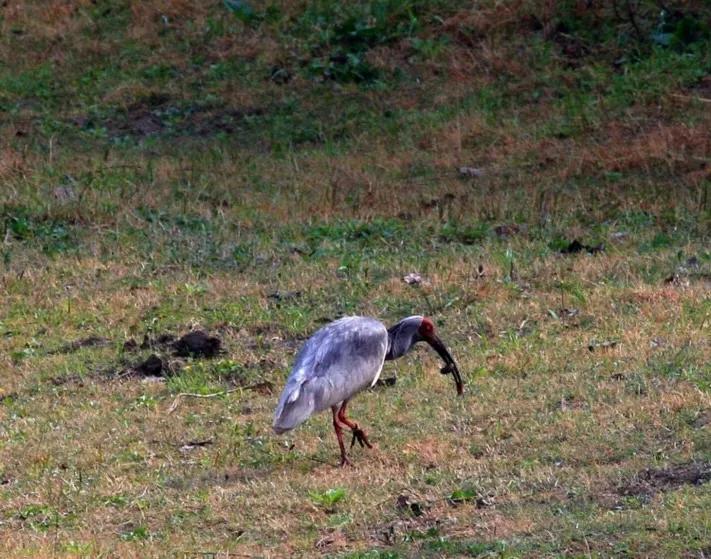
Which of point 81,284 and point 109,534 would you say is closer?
point 109,534

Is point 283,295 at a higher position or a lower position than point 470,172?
higher

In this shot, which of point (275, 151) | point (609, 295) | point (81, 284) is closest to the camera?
point (609, 295)

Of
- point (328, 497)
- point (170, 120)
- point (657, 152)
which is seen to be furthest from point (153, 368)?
point (170, 120)

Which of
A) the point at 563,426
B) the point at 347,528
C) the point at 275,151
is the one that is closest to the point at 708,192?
the point at 275,151

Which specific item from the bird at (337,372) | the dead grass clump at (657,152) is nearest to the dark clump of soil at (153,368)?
the bird at (337,372)

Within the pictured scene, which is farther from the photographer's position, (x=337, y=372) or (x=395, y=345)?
(x=395, y=345)

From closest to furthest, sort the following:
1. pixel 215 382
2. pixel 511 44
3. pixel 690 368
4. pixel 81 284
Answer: pixel 690 368
pixel 215 382
pixel 81 284
pixel 511 44

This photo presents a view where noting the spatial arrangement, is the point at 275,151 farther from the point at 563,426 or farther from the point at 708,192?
the point at 563,426

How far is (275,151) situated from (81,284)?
4.91 m

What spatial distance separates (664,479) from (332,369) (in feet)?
6.10

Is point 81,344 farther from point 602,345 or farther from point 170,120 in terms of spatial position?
point 170,120

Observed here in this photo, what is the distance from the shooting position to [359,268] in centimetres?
1180

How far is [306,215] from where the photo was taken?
1388 cm

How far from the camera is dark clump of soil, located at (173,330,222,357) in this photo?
9.95 m
